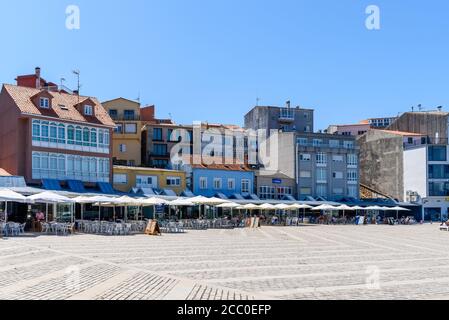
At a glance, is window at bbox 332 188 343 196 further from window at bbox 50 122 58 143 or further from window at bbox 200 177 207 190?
window at bbox 50 122 58 143

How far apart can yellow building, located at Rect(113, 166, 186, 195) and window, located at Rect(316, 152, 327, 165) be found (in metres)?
21.0

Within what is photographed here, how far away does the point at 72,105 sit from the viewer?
182 ft

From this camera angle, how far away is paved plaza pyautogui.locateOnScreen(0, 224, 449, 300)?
12.8m

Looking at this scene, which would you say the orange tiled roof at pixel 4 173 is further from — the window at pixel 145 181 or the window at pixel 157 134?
the window at pixel 157 134

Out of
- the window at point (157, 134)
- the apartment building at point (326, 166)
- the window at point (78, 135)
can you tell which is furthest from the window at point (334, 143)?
the window at point (78, 135)

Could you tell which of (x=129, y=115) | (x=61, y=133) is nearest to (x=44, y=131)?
(x=61, y=133)

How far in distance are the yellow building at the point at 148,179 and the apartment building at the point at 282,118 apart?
83.0ft

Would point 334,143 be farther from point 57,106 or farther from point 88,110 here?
point 57,106

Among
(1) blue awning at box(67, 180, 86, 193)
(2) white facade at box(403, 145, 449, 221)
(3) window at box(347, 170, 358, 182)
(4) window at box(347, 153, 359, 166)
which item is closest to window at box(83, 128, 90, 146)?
(1) blue awning at box(67, 180, 86, 193)

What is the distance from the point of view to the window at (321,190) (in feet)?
252

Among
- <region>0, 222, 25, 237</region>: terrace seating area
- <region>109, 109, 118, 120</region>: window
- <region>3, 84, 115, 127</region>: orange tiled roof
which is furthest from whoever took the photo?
<region>109, 109, 118, 120</region>: window
